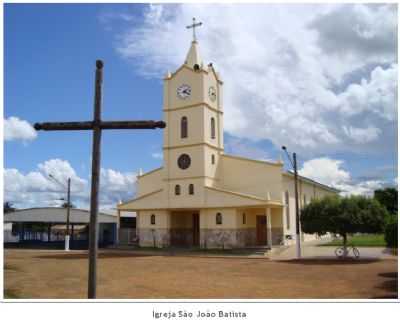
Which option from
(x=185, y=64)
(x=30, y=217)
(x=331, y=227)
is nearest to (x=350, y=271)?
A: (x=331, y=227)

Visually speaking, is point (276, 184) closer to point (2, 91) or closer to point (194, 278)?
point (194, 278)

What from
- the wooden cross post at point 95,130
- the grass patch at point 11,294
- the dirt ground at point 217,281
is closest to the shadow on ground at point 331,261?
the dirt ground at point 217,281

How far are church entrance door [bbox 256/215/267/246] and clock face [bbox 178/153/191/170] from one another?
6.68 metres

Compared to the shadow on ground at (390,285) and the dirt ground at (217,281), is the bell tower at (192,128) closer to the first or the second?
the dirt ground at (217,281)

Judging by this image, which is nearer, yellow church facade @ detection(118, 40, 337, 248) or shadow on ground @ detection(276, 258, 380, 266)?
shadow on ground @ detection(276, 258, 380, 266)

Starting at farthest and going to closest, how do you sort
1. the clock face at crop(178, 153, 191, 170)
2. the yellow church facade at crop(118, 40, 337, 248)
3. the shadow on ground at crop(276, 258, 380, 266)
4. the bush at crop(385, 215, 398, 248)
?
the clock face at crop(178, 153, 191, 170)
the yellow church facade at crop(118, 40, 337, 248)
the shadow on ground at crop(276, 258, 380, 266)
the bush at crop(385, 215, 398, 248)

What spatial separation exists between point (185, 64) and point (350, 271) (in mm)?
20828

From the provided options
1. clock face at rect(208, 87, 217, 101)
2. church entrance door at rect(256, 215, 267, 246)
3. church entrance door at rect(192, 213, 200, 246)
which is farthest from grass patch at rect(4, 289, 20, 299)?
clock face at rect(208, 87, 217, 101)

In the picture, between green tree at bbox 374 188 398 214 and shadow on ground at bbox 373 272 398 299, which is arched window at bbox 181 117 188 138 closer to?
green tree at bbox 374 188 398 214

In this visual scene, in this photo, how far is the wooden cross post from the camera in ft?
24.1

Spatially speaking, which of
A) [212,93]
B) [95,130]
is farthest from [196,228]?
[95,130]

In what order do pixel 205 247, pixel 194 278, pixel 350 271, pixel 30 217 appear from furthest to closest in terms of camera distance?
pixel 30 217 → pixel 205 247 → pixel 350 271 → pixel 194 278

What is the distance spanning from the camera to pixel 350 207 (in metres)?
23.0

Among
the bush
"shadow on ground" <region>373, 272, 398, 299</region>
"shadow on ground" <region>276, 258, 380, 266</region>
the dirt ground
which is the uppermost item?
the bush
